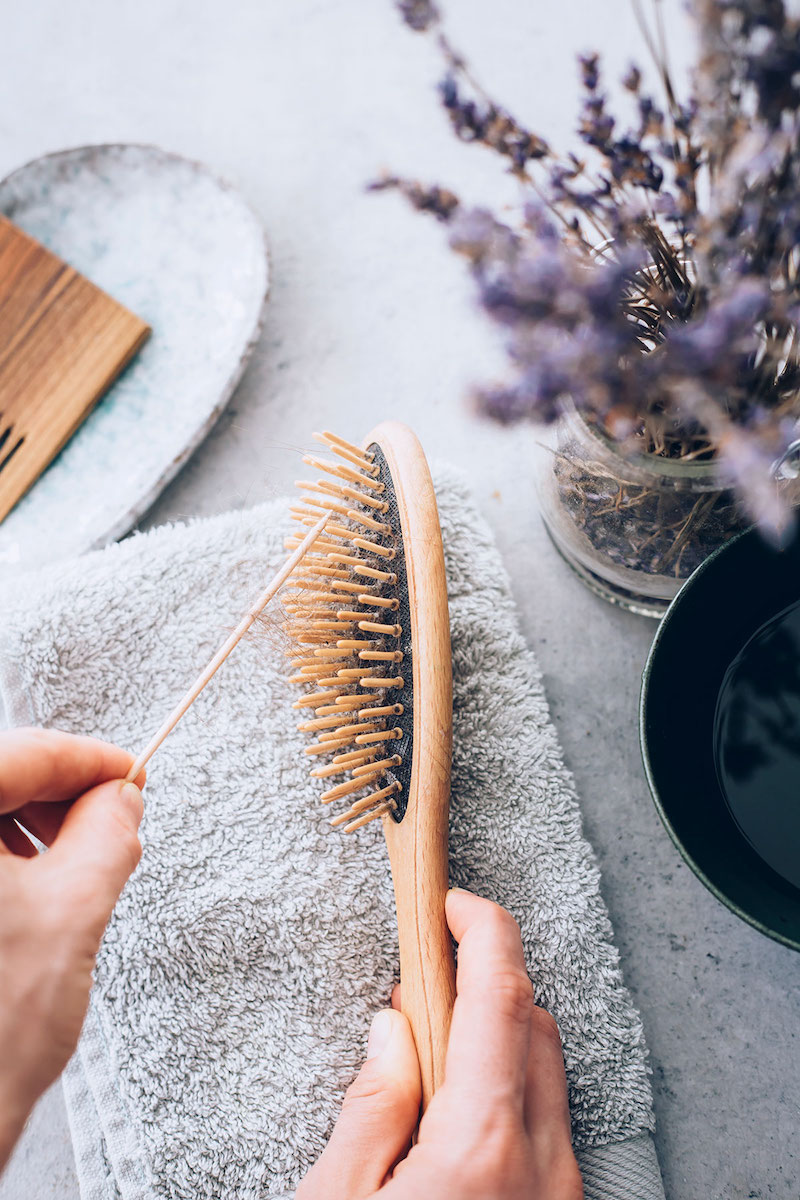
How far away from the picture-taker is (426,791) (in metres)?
0.39

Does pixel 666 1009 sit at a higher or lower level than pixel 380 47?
lower

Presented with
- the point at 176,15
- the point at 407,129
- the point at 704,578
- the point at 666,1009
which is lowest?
the point at 666,1009

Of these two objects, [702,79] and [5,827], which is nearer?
[702,79]

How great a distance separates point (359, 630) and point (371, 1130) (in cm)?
25

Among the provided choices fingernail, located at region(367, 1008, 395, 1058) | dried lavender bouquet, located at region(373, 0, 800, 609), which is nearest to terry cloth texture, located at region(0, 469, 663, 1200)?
fingernail, located at region(367, 1008, 395, 1058)

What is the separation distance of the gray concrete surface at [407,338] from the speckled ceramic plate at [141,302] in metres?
0.03

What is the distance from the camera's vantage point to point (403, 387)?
57cm

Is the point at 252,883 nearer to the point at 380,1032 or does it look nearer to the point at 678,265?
the point at 380,1032

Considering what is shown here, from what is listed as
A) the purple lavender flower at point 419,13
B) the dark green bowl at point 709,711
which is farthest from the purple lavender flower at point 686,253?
the dark green bowl at point 709,711

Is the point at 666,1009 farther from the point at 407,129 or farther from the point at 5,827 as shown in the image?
the point at 407,129

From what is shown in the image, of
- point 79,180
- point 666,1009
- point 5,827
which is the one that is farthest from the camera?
point 79,180

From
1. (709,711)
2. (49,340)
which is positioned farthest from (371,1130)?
(49,340)

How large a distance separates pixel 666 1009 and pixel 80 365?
1.91 ft

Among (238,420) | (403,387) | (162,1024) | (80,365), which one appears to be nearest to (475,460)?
(403,387)
